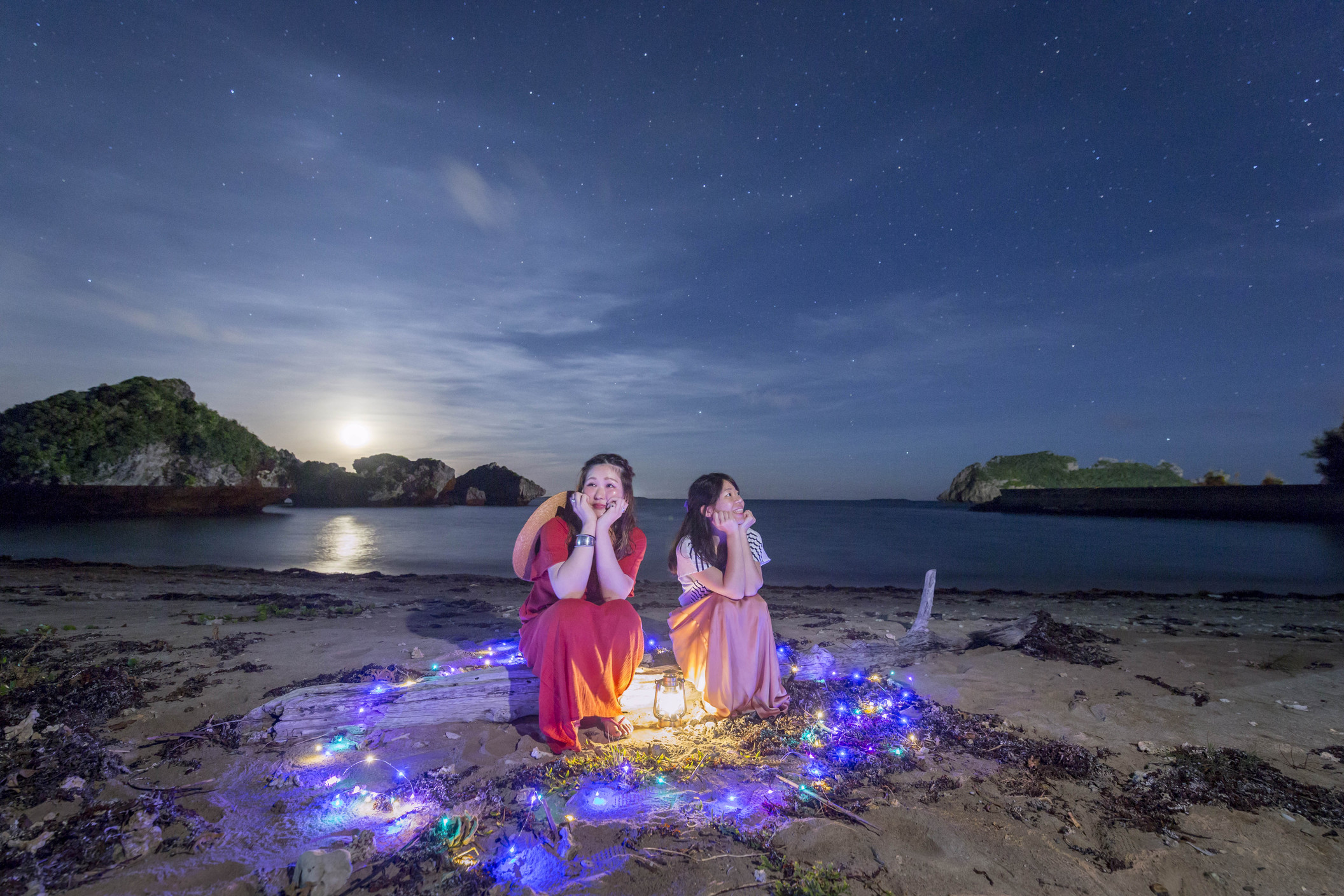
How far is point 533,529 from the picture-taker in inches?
171

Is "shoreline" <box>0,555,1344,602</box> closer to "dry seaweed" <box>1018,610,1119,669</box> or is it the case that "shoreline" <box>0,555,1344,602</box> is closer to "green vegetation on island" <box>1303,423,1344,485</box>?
"dry seaweed" <box>1018,610,1119,669</box>

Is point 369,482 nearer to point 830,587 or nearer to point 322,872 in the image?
point 830,587

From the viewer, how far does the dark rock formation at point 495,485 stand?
84.2 m

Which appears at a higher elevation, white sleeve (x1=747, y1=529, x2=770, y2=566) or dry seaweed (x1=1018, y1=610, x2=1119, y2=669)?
white sleeve (x1=747, y1=529, x2=770, y2=566)

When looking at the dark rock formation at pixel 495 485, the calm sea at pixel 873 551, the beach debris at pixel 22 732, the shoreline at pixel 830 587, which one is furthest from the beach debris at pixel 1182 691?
the dark rock formation at pixel 495 485

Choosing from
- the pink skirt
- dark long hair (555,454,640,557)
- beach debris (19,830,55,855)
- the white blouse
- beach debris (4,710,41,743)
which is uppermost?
dark long hair (555,454,640,557)

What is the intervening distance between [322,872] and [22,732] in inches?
122

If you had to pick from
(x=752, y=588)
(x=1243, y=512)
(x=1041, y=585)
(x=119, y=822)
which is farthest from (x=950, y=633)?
(x=1243, y=512)

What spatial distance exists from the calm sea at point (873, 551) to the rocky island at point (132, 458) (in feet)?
7.55

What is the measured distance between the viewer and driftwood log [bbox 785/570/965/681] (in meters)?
5.23

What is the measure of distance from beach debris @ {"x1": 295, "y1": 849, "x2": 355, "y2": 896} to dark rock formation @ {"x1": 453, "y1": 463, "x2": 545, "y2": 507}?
279 feet

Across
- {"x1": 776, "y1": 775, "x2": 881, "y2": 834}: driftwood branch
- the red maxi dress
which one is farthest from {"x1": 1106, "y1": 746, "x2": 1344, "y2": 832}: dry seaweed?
the red maxi dress

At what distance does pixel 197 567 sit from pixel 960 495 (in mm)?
115826

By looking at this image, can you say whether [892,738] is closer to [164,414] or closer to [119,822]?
[119,822]
